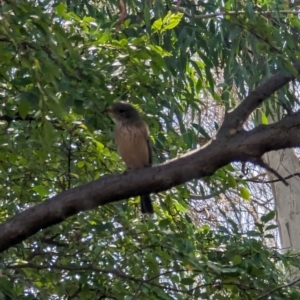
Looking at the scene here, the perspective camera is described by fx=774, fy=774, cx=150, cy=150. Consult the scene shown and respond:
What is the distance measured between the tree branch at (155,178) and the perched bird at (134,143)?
153 centimetres

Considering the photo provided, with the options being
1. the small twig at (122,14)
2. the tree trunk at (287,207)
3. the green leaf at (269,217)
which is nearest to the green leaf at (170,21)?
the small twig at (122,14)

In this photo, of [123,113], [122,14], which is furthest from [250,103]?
[123,113]

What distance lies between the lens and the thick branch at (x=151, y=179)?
8.64 feet

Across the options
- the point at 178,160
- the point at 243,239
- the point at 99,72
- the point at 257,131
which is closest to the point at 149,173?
the point at 178,160

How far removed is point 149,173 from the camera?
8.75 ft

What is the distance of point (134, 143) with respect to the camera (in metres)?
4.39

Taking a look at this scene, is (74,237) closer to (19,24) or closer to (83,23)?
(83,23)

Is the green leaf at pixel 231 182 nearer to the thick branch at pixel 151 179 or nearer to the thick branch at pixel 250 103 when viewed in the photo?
the thick branch at pixel 250 103

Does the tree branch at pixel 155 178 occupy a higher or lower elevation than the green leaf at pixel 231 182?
lower

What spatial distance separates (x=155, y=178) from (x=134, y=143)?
1.74 meters

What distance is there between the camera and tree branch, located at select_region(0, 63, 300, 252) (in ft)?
8.64

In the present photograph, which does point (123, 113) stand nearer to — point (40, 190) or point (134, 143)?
point (134, 143)

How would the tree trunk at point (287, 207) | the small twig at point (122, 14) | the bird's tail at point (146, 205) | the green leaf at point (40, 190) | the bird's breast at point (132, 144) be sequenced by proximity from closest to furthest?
the green leaf at point (40, 190)
the small twig at point (122, 14)
the bird's tail at point (146, 205)
the bird's breast at point (132, 144)
the tree trunk at point (287, 207)

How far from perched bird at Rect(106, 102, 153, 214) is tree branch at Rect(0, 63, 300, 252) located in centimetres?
153
